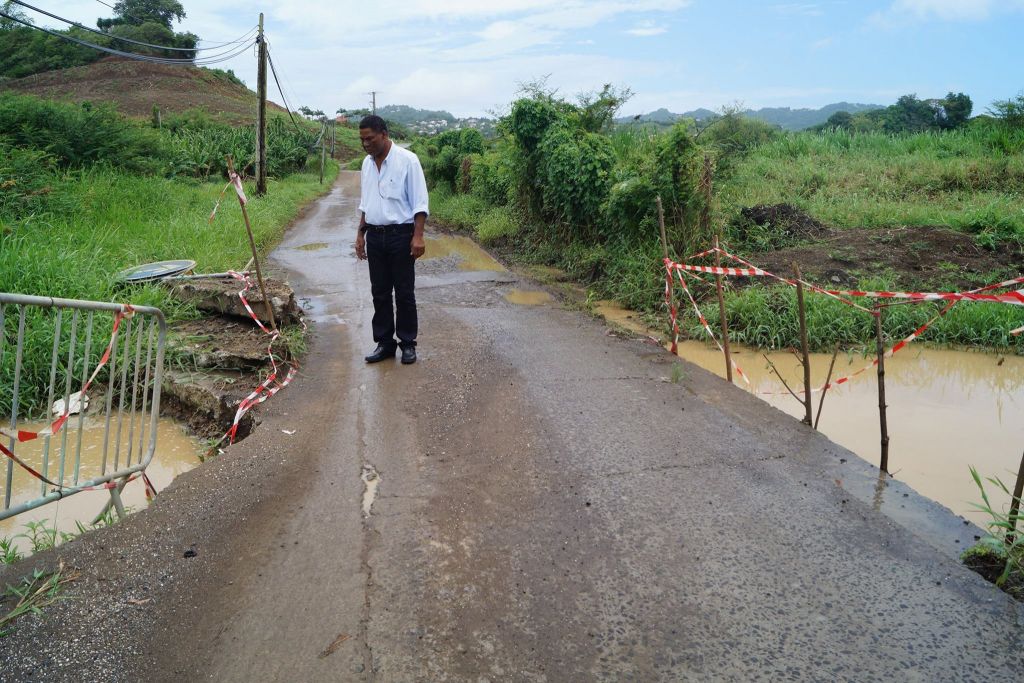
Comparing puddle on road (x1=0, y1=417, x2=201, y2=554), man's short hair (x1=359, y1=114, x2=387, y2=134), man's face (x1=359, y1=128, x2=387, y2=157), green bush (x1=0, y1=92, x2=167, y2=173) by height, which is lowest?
puddle on road (x1=0, y1=417, x2=201, y2=554)

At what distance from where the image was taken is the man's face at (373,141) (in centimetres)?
545

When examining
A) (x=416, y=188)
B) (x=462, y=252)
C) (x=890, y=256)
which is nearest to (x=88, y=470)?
(x=416, y=188)

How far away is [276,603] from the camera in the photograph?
283 cm

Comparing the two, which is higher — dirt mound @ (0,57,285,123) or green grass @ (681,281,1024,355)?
dirt mound @ (0,57,285,123)

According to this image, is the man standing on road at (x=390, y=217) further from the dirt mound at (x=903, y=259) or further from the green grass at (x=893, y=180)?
the green grass at (x=893, y=180)

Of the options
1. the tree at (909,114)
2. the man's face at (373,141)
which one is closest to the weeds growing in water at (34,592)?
the man's face at (373,141)

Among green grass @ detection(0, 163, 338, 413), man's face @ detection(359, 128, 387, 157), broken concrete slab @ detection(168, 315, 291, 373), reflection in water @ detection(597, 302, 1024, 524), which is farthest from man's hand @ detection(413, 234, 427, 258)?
reflection in water @ detection(597, 302, 1024, 524)

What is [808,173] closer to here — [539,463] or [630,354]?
[630,354]

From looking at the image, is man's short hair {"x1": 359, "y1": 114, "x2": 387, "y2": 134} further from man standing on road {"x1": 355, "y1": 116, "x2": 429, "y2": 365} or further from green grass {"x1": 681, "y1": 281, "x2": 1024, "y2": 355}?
green grass {"x1": 681, "y1": 281, "x2": 1024, "y2": 355}

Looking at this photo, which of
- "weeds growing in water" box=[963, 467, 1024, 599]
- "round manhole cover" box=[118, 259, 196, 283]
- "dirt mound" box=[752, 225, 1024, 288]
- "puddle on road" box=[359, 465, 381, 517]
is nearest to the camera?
"weeds growing in water" box=[963, 467, 1024, 599]

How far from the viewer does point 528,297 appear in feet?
30.7

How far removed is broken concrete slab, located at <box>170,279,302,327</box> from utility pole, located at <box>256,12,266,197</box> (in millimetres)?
14702

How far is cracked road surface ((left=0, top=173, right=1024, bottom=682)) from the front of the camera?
2.51 metres

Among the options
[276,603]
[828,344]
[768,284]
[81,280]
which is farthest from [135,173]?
[276,603]
